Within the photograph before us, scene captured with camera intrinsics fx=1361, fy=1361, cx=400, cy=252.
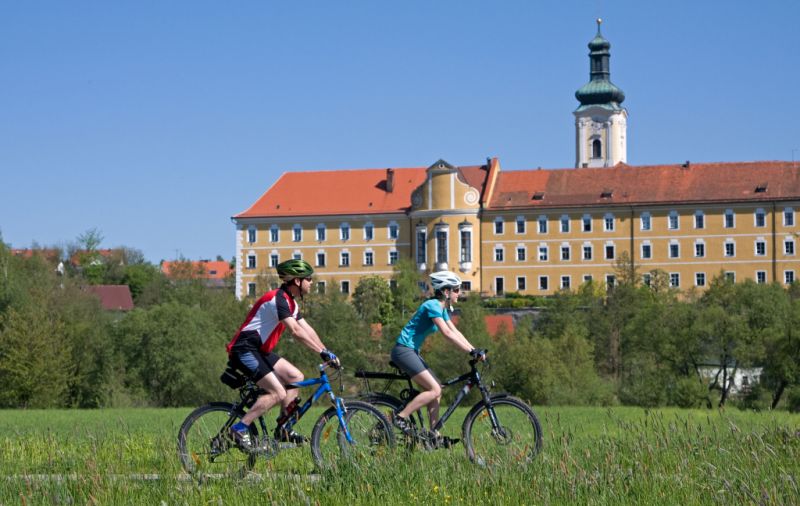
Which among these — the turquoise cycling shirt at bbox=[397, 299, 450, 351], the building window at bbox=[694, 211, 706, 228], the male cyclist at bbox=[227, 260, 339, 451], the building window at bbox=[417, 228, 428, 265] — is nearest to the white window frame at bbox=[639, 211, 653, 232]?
the building window at bbox=[694, 211, 706, 228]

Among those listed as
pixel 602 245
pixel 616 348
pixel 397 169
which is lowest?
pixel 616 348

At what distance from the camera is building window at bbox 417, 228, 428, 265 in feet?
323

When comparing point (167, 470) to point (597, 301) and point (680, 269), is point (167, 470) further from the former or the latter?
point (680, 269)

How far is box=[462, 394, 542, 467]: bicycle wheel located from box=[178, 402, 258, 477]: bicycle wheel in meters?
1.68

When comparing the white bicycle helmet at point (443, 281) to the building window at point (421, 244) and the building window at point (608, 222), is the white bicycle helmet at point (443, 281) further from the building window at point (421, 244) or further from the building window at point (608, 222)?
A: the building window at point (608, 222)

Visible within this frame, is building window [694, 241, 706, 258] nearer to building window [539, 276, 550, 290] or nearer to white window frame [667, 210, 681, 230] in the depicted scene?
white window frame [667, 210, 681, 230]

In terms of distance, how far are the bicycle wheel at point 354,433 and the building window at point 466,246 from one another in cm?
8696

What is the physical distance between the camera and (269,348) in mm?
10234

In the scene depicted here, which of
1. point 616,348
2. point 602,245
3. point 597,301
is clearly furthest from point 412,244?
point 616,348

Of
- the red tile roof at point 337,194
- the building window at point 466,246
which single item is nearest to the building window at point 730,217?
the building window at point 466,246

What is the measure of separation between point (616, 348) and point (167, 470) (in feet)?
213

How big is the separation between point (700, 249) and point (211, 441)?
88474mm

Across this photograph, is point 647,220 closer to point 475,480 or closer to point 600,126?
point 600,126

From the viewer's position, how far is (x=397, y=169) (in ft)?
343
